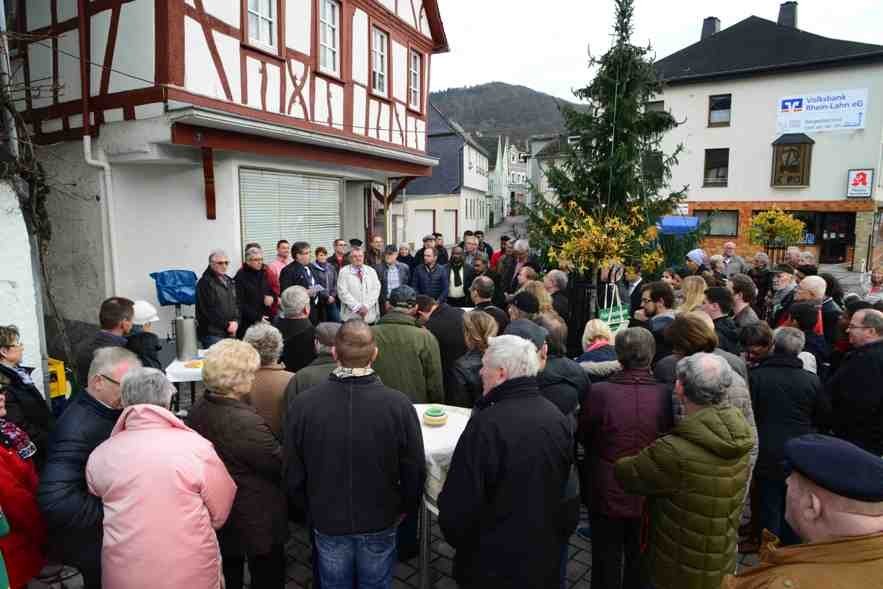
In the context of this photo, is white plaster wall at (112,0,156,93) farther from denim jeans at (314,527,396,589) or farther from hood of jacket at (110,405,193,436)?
denim jeans at (314,527,396,589)

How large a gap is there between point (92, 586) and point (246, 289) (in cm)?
472

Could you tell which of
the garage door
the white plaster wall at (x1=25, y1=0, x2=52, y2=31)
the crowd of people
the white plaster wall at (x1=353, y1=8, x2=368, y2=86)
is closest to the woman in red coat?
the crowd of people

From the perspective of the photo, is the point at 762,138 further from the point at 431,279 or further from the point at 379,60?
the point at 431,279

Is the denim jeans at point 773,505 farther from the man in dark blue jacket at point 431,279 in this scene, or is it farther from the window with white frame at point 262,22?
the window with white frame at point 262,22

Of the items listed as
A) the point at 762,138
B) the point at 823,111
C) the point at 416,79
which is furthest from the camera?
the point at 762,138

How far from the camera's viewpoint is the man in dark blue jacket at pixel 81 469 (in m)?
2.46

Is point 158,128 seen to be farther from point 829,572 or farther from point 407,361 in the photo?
point 829,572

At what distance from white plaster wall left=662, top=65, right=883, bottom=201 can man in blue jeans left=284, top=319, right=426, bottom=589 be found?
2823 centimetres

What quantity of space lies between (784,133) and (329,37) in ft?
81.1

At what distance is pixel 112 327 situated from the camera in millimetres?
4238

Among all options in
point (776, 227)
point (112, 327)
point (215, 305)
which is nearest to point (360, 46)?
point (215, 305)

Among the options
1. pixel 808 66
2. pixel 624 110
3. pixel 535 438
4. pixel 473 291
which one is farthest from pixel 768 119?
pixel 535 438

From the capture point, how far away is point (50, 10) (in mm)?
8281

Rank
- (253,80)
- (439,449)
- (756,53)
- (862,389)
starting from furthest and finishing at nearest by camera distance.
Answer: (756,53) < (253,80) < (862,389) < (439,449)
